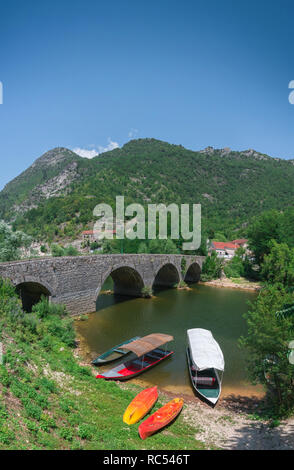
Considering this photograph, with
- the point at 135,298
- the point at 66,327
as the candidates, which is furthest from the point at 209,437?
the point at 135,298

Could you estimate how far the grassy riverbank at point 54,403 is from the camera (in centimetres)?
649

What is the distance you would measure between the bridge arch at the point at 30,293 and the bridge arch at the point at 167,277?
21.3 metres

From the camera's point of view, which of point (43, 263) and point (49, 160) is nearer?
point (43, 263)

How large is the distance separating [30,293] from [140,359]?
9536mm

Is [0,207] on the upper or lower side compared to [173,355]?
upper

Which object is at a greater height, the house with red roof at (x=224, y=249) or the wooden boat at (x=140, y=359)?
the house with red roof at (x=224, y=249)

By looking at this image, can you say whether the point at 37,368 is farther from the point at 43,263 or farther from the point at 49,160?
the point at 49,160

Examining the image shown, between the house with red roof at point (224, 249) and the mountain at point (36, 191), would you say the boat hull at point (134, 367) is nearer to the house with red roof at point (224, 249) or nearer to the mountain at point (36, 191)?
the house with red roof at point (224, 249)

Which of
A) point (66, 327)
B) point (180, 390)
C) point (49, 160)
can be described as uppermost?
point (49, 160)

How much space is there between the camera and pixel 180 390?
1277 centimetres

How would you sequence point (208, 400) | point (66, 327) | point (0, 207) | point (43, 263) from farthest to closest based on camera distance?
point (0, 207) → point (43, 263) → point (66, 327) → point (208, 400)

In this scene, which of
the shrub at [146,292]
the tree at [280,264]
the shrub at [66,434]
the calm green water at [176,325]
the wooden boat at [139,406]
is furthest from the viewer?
the tree at [280,264]

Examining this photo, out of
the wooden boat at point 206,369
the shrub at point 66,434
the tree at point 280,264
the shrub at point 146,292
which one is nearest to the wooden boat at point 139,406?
the shrub at point 66,434

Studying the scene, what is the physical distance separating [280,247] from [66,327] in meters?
31.7
